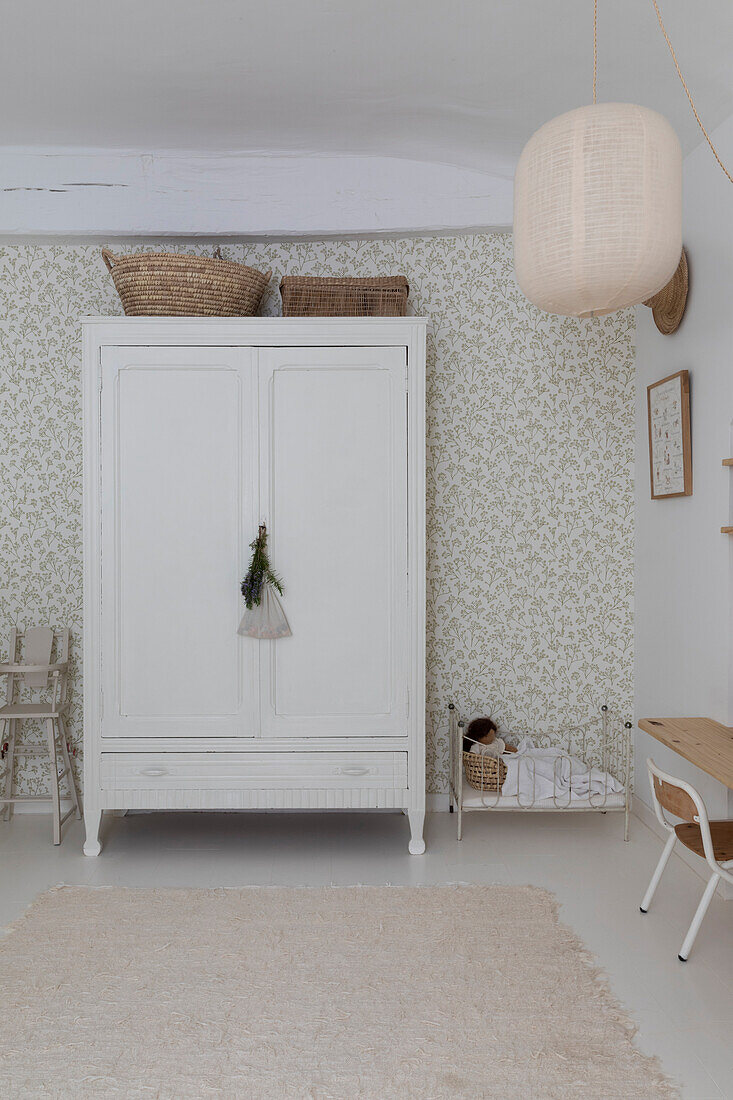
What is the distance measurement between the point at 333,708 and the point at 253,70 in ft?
7.83

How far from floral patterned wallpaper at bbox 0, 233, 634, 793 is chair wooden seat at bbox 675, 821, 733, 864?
127 centimetres

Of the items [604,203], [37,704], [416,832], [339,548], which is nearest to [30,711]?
[37,704]

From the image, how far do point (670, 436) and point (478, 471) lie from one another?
89 centimetres

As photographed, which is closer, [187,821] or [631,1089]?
[631,1089]

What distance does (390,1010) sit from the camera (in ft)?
7.52

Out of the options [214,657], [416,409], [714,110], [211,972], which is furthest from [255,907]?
[714,110]

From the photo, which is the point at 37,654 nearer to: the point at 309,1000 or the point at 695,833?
the point at 309,1000

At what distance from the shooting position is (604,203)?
188 cm

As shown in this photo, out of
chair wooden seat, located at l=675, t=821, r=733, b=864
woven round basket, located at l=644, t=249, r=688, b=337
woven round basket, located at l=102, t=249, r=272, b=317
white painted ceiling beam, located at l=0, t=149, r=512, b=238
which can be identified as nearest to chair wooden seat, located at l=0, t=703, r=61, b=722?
woven round basket, located at l=102, t=249, r=272, b=317

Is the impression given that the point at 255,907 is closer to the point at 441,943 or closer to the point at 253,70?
the point at 441,943

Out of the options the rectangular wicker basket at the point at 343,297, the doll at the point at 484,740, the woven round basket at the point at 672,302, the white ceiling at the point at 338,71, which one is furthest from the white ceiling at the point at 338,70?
the doll at the point at 484,740

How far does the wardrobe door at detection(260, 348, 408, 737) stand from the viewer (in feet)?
11.0

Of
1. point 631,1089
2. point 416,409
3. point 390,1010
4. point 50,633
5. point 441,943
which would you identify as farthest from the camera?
point 50,633

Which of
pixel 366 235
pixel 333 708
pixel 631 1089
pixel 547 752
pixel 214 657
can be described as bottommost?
pixel 631 1089
